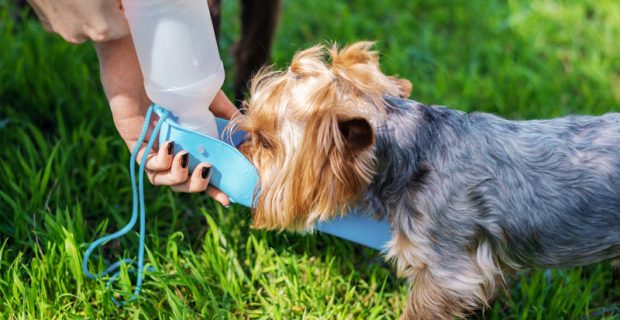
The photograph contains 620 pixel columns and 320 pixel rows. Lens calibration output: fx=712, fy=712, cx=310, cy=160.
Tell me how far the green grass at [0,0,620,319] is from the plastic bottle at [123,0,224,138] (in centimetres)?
73

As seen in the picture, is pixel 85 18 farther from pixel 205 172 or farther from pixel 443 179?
pixel 443 179

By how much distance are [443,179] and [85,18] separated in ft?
4.76

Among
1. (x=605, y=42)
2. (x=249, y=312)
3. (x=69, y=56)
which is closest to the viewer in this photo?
(x=249, y=312)

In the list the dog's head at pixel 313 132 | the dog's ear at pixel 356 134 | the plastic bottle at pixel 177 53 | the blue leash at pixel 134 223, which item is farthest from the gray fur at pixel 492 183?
the blue leash at pixel 134 223

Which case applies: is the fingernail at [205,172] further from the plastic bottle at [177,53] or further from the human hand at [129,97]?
the plastic bottle at [177,53]

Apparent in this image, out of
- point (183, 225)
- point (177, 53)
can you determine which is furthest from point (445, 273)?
point (183, 225)

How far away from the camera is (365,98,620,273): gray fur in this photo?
8.68ft

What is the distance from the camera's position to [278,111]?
103 inches

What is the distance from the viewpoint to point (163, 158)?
2.68 metres

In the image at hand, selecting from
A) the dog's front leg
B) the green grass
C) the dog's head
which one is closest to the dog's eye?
the dog's head

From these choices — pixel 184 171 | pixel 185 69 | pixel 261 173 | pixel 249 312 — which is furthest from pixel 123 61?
pixel 249 312

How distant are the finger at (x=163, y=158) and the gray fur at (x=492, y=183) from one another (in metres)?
0.77

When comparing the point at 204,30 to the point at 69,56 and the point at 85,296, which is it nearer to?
the point at 85,296

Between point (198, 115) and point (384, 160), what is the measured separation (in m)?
0.74
